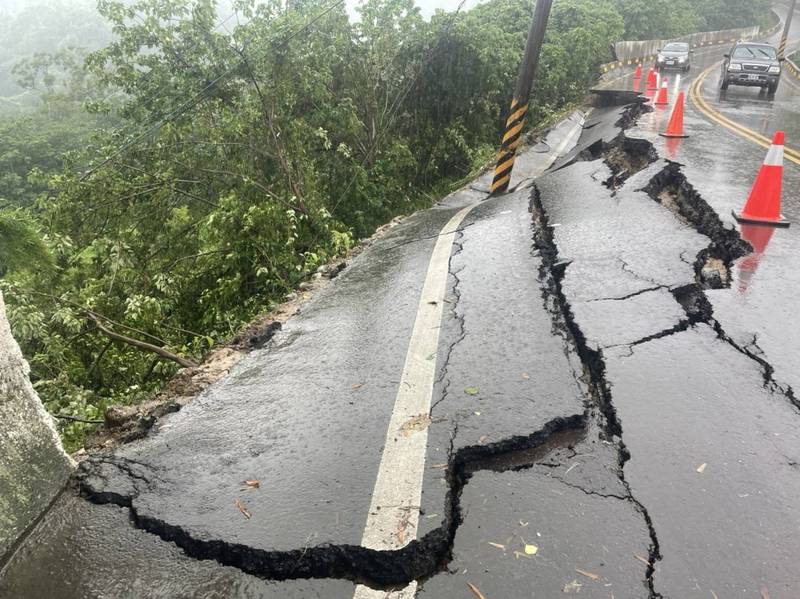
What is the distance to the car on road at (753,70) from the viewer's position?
17.2m

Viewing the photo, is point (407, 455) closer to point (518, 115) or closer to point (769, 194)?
point (769, 194)

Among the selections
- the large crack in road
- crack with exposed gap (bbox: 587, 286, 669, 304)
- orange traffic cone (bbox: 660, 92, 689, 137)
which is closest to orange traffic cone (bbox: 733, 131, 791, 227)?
the large crack in road

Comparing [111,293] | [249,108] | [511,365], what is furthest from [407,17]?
[511,365]

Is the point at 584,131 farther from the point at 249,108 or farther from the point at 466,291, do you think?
the point at 466,291

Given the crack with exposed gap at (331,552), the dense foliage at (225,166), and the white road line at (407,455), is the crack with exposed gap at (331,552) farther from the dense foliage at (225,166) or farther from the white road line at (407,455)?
the dense foliage at (225,166)

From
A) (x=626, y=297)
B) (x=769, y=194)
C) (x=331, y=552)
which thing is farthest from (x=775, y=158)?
(x=331, y=552)

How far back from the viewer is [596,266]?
4.73 m

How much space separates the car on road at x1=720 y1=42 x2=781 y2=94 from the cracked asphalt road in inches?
640

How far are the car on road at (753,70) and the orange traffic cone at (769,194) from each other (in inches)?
585

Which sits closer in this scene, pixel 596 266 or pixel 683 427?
pixel 683 427

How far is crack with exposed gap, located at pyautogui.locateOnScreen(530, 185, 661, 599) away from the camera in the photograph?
6.80 ft

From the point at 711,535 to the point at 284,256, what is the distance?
5753 millimetres

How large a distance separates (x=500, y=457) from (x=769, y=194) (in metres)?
4.75

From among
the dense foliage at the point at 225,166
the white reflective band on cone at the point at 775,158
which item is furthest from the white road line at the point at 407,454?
the white reflective band on cone at the point at 775,158
